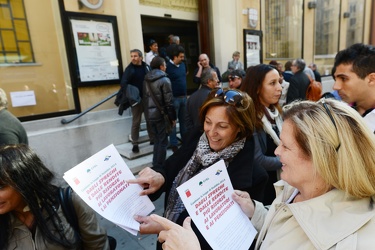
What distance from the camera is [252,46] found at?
7.51 m

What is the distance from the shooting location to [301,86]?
4.90 m

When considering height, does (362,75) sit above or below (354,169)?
above

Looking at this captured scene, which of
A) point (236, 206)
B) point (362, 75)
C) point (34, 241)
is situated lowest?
point (34, 241)

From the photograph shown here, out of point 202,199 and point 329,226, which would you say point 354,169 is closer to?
point 329,226

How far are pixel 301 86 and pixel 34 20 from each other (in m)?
4.88

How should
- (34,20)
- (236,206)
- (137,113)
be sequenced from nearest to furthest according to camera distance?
(236,206) → (34,20) → (137,113)

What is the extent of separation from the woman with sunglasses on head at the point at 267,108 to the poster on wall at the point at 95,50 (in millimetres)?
3238

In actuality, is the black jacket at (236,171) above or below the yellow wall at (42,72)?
below

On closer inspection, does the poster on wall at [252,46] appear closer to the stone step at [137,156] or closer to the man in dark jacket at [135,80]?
the man in dark jacket at [135,80]

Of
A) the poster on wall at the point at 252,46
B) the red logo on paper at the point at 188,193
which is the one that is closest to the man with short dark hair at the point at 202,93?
the red logo on paper at the point at 188,193

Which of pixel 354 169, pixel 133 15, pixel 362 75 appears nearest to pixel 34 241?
pixel 354 169

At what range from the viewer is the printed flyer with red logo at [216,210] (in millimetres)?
1030

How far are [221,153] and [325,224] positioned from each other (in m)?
0.73

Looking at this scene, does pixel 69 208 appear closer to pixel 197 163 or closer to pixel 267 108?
pixel 197 163
